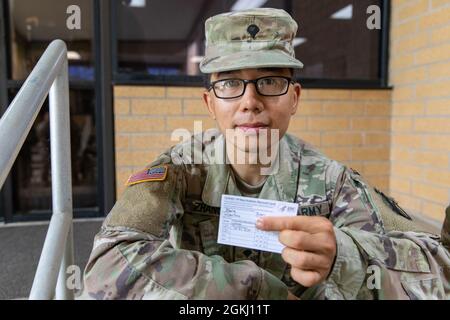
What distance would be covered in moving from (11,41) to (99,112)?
67cm

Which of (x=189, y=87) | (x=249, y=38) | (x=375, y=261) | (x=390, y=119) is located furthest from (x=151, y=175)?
(x=390, y=119)

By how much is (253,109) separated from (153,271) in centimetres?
37

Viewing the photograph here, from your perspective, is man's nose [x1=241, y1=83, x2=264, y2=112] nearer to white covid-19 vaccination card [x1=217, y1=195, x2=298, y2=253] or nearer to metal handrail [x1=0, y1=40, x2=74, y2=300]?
white covid-19 vaccination card [x1=217, y1=195, x2=298, y2=253]

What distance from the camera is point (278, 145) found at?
98cm

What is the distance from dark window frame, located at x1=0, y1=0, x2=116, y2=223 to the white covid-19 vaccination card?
1868mm

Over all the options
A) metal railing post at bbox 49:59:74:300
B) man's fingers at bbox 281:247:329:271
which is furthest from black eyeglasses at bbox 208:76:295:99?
metal railing post at bbox 49:59:74:300

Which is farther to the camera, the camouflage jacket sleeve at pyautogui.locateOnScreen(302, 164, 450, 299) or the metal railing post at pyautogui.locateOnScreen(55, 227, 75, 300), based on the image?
the metal railing post at pyautogui.locateOnScreen(55, 227, 75, 300)

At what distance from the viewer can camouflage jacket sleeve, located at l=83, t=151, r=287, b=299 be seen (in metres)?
0.70

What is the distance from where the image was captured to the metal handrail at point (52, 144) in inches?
29.6

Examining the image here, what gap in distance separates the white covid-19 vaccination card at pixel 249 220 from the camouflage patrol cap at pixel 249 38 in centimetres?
30

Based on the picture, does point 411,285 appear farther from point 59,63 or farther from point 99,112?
point 99,112
